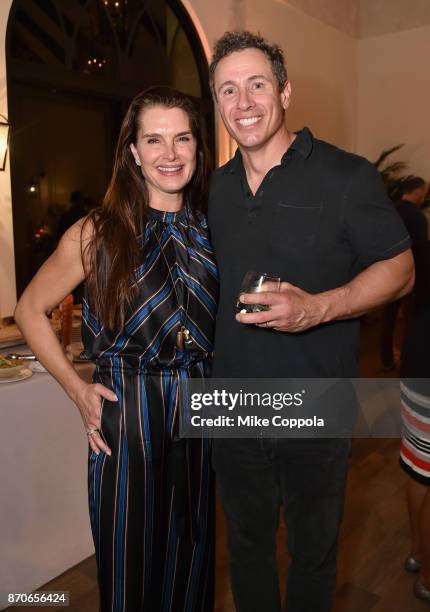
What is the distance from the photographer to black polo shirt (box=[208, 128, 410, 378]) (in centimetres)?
152

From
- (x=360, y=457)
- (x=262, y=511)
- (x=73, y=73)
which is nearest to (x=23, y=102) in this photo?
(x=73, y=73)

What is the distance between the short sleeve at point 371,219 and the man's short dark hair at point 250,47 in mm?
405

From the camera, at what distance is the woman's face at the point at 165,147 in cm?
166

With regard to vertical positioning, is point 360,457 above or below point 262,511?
below

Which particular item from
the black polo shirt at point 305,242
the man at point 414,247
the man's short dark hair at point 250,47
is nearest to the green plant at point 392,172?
the man at point 414,247

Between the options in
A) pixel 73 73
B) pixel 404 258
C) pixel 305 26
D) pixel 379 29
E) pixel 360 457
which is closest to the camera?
pixel 404 258

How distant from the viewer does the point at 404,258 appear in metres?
1.54

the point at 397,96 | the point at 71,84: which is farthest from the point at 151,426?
the point at 397,96

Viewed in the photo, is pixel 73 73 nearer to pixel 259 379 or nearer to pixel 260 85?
pixel 260 85

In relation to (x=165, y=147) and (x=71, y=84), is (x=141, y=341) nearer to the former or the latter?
(x=165, y=147)

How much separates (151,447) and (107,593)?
1.48 ft

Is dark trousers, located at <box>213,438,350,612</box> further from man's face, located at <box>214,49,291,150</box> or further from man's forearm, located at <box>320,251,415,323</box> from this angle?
man's face, located at <box>214,49,291,150</box>

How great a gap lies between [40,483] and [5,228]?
2.36 metres

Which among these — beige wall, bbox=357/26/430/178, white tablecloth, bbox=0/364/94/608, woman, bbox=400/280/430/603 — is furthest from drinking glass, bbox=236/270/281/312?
beige wall, bbox=357/26/430/178
